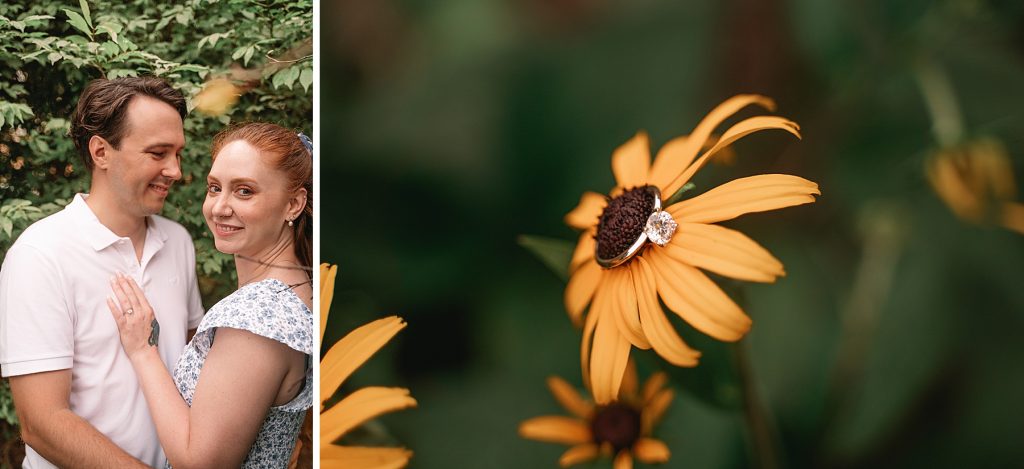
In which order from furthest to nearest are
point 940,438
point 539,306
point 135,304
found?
point 135,304 → point 539,306 → point 940,438

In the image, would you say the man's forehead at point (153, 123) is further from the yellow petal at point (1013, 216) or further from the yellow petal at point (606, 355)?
the yellow petal at point (1013, 216)

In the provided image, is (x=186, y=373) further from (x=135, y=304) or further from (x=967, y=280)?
(x=967, y=280)

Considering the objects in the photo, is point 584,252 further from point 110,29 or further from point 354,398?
point 110,29

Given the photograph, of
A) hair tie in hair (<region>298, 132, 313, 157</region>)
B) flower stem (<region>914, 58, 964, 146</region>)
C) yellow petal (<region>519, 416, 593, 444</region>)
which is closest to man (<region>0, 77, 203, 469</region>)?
hair tie in hair (<region>298, 132, 313, 157</region>)

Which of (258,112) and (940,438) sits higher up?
(258,112)

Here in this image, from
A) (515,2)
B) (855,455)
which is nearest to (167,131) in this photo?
(515,2)

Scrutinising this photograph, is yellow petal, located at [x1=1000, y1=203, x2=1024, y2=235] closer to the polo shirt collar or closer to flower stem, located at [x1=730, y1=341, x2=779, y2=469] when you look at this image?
flower stem, located at [x1=730, y1=341, x2=779, y2=469]
